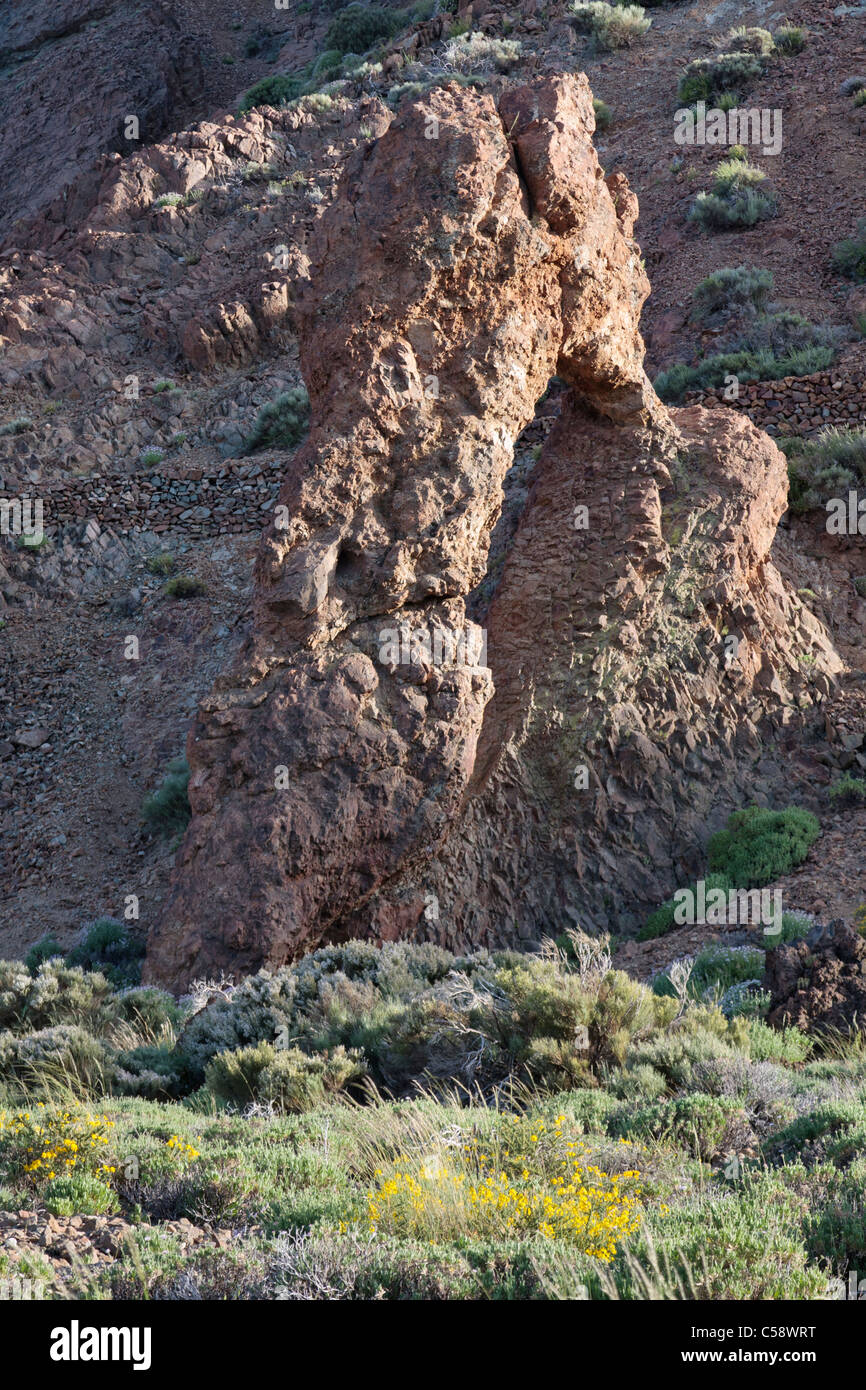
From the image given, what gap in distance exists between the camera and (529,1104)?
6.07 metres

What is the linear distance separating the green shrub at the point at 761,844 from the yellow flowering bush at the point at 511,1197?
4477 millimetres

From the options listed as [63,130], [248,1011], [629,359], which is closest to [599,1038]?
[248,1011]

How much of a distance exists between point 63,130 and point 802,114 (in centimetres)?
2063

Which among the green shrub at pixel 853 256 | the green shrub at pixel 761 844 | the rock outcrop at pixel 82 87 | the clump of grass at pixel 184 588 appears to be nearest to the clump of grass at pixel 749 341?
the green shrub at pixel 853 256

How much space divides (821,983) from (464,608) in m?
3.87

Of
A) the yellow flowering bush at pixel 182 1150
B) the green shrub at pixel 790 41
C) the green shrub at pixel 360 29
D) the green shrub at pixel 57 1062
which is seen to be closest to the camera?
the yellow flowering bush at pixel 182 1150

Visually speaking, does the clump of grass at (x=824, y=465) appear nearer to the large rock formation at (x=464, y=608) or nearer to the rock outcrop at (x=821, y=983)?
the large rock formation at (x=464, y=608)

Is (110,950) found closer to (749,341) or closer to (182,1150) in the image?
(182,1150)

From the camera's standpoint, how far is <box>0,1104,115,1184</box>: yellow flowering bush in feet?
17.5

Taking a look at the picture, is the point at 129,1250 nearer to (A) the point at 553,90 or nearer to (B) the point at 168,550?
(A) the point at 553,90

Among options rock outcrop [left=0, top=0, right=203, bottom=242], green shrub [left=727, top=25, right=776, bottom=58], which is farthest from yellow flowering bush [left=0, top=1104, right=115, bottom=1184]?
rock outcrop [left=0, top=0, right=203, bottom=242]

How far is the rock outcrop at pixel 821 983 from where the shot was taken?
7004 millimetres

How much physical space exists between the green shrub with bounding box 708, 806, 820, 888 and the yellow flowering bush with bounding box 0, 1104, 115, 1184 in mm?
5247

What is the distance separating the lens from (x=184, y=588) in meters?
15.4
